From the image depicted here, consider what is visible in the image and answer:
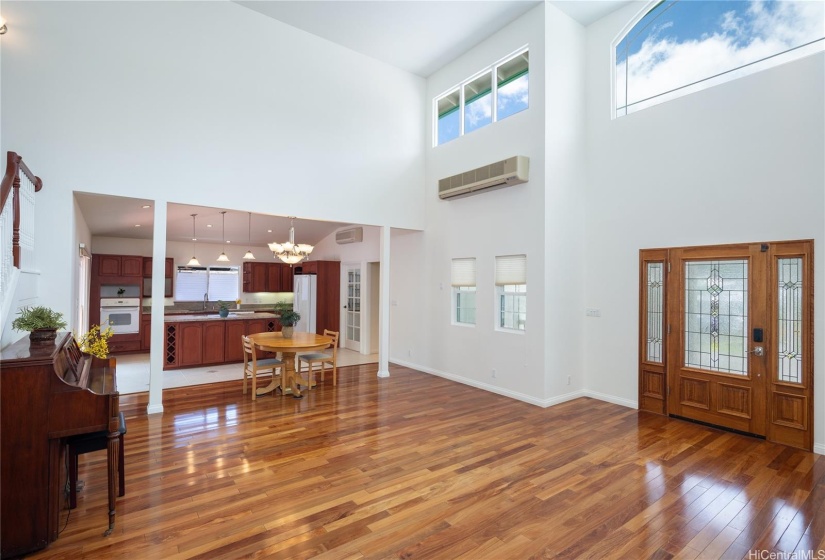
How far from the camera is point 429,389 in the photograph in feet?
20.1

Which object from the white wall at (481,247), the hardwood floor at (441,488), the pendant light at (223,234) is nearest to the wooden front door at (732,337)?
the hardwood floor at (441,488)

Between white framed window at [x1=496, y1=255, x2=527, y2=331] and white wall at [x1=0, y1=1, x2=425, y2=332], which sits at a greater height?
white wall at [x1=0, y1=1, x2=425, y2=332]

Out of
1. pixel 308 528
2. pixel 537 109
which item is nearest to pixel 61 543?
pixel 308 528

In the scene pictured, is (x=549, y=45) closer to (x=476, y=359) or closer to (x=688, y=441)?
(x=476, y=359)

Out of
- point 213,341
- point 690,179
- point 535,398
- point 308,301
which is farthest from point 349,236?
point 690,179

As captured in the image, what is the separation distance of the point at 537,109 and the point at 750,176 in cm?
255

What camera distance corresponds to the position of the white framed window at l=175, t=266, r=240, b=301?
387 inches

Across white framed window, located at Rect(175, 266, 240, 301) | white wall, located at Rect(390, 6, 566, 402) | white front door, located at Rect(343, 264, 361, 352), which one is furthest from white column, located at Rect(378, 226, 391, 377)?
white framed window, located at Rect(175, 266, 240, 301)

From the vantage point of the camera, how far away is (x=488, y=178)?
589 cm

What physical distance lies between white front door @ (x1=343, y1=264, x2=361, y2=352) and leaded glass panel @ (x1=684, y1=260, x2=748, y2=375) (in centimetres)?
631

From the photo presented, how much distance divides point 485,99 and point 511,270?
2890 millimetres

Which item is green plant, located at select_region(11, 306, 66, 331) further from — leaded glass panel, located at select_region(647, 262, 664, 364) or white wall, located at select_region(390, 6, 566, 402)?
leaded glass panel, located at select_region(647, 262, 664, 364)

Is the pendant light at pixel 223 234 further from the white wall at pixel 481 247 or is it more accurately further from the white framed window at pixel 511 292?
the white framed window at pixel 511 292

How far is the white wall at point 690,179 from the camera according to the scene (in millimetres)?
3924
